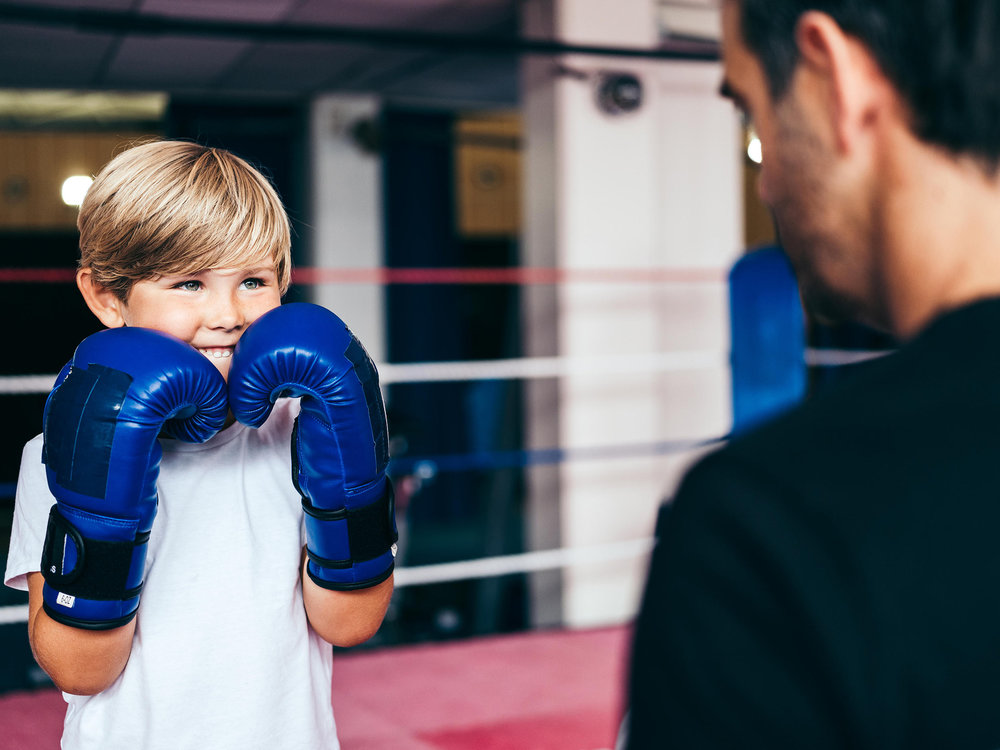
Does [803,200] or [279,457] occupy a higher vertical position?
[803,200]

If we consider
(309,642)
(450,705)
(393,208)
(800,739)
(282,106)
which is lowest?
(450,705)

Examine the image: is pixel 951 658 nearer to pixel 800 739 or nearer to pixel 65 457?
pixel 800 739

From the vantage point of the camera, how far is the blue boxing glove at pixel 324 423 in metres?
0.85

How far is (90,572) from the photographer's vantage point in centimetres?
79

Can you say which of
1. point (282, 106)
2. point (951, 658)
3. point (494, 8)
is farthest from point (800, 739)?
point (282, 106)

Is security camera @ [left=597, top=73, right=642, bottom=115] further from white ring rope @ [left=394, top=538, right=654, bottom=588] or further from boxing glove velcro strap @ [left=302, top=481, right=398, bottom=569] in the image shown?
boxing glove velcro strap @ [left=302, top=481, right=398, bottom=569]

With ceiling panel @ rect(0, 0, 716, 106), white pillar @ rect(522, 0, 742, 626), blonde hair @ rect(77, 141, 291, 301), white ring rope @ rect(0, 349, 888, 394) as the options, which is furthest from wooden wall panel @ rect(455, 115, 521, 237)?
blonde hair @ rect(77, 141, 291, 301)

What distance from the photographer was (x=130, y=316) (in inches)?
36.1

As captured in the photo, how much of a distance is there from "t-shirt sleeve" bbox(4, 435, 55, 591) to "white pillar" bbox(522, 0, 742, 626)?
Answer: 199 centimetres

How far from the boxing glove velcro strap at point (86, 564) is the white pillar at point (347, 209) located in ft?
12.3

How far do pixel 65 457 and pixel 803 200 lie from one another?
638mm

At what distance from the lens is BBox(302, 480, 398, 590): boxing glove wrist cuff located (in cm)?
87

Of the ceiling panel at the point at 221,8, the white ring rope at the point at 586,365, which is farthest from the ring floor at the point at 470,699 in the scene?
the ceiling panel at the point at 221,8

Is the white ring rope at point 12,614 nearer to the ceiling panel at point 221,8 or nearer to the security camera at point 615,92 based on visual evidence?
the security camera at point 615,92
